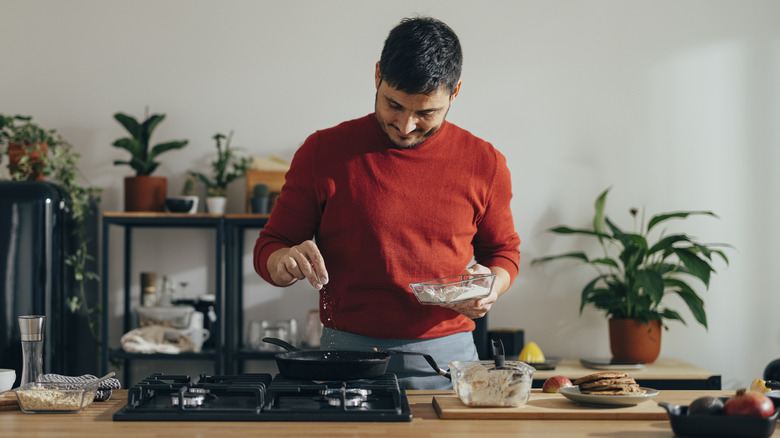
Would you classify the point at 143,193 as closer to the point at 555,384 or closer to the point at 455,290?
the point at 455,290

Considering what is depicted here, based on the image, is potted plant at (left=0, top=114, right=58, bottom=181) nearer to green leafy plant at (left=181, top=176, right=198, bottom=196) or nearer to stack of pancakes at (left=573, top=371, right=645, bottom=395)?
green leafy plant at (left=181, top=176, right=198, bottom=196)

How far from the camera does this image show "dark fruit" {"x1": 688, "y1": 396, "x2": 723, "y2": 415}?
1286 mm

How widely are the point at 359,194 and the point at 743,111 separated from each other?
2431 mm

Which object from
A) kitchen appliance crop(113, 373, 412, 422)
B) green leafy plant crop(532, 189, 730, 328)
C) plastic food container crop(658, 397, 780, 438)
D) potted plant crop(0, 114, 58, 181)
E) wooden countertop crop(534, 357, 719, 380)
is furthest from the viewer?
potted plant crop(0, 114, 58, 181)

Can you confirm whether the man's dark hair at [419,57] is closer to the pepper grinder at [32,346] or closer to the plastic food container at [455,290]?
the plastic food container at [455,290]

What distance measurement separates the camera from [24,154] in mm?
3270

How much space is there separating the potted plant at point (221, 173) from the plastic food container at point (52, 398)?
6.30 feet

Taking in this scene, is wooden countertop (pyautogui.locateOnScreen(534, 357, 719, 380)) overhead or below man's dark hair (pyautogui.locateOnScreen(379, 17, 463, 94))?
below

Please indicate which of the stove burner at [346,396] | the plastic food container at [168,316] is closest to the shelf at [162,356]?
the plastic food container at [168,316]

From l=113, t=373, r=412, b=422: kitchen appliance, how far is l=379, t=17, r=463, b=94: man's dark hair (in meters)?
0.68

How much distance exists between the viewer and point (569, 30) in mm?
3582

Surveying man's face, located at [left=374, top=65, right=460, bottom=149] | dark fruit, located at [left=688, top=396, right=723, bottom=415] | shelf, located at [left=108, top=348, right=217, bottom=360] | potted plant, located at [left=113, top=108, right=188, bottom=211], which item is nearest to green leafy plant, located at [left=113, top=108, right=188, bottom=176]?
potted plant, located at [left=113, top=108, right=188, bottom=211]

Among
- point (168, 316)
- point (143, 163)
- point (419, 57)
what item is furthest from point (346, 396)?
point (143, 163)

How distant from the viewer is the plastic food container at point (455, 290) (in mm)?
1659
